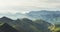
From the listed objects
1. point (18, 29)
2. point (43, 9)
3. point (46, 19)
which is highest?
point (43, 9)

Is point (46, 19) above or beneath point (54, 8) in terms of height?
A: beneath

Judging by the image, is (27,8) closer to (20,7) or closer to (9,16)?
(20,7)

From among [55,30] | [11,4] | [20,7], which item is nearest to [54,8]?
[55,30]

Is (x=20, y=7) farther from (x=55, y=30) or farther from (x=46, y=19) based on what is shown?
(x=55, y=30)

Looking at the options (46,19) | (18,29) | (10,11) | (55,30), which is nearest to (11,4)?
(10,11)

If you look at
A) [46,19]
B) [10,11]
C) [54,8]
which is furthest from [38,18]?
[10,11]

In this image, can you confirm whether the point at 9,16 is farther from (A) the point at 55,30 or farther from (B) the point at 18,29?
(A) the point at 55,30

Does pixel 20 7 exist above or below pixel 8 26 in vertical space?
above
